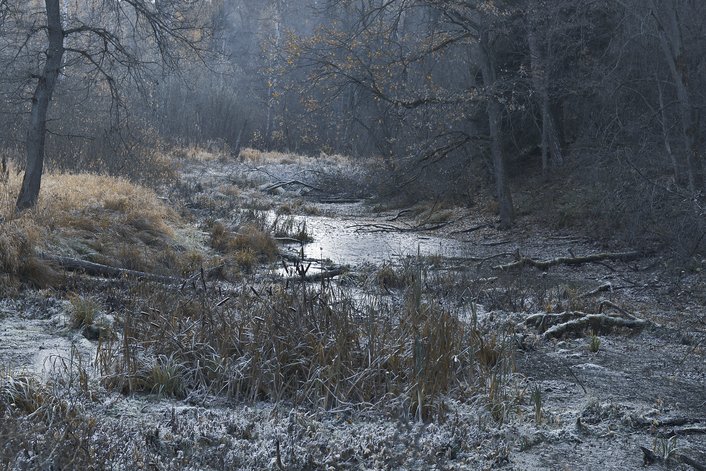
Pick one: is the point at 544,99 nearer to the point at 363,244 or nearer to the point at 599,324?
the point at 363,244

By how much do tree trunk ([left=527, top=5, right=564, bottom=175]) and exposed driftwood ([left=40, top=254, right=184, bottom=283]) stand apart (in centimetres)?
1108

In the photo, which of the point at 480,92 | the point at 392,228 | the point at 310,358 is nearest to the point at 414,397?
the point at 310,358

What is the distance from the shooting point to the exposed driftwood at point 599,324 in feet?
26.8

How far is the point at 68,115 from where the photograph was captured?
20.7 m

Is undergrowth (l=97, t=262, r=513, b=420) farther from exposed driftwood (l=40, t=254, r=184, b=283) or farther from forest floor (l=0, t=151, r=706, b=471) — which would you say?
exposed driftwood (l=40, t=254, r=184, b=283)

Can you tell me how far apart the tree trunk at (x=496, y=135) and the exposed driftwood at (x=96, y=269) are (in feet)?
33.8

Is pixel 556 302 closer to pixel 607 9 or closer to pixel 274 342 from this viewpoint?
pixel 274 342

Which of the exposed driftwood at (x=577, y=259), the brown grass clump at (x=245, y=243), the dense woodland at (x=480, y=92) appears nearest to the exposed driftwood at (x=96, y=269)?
the dense woodland at (x=480, y=92)

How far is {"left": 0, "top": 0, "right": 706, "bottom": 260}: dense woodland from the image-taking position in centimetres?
1315

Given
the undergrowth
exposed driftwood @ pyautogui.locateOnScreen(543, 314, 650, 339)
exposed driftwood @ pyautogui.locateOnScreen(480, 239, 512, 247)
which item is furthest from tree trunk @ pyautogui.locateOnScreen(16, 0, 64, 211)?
exposed driftwood @ pyautogui.locateOnScreen(480, 239, 512, 247)

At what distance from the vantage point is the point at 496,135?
1878cm

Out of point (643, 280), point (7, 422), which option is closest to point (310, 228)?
point (643, 280)

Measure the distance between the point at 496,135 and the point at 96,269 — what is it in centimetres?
1102

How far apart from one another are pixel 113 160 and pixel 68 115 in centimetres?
255
